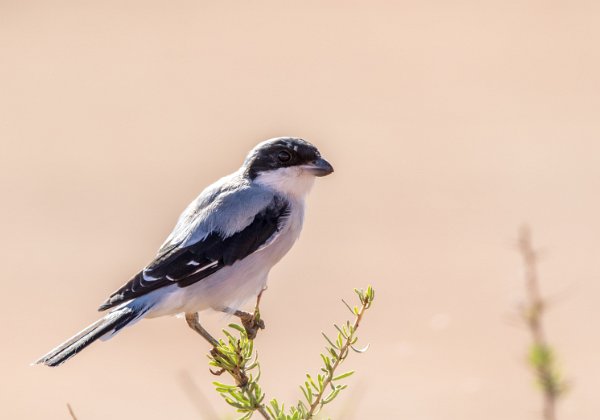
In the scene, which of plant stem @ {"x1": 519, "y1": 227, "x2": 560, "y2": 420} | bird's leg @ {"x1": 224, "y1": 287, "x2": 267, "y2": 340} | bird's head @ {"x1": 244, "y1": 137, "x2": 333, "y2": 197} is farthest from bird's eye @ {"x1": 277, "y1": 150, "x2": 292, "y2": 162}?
plant stem @ {"x1": 519, "y1": 227, "x2": 560, "y2": 420}

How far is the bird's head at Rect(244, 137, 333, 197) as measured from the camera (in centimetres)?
390

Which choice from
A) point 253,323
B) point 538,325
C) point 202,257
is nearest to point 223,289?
point 202,257

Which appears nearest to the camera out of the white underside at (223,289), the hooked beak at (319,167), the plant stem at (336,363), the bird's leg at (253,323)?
the plant stem at (336,363)

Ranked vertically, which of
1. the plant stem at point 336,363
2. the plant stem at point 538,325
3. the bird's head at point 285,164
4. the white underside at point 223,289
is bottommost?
the plant stem at point 538,325

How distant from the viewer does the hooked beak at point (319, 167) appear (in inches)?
153

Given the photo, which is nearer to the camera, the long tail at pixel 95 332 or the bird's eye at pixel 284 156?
the long tail at pixel 95 332

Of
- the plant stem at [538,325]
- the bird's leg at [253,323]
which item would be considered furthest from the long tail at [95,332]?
the plant stem at [538,325]

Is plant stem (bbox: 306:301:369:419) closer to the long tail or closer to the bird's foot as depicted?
the bird's foot

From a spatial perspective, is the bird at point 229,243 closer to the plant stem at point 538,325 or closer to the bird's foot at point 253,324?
the bird's foot at point 253,324

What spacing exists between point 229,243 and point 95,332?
64cm

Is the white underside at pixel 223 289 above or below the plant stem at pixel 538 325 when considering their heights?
above

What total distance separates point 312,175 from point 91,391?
4.32 meters

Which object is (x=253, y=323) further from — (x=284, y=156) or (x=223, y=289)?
(x=284, y=156)

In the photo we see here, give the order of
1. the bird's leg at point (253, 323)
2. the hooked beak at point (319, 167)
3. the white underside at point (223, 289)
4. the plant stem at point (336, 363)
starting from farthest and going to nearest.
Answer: the hooked beak at point (319, 167)
the white underside at point (223, 289)
the bird's leg at point (253, 323)
the plant stem at point (336, 363)
